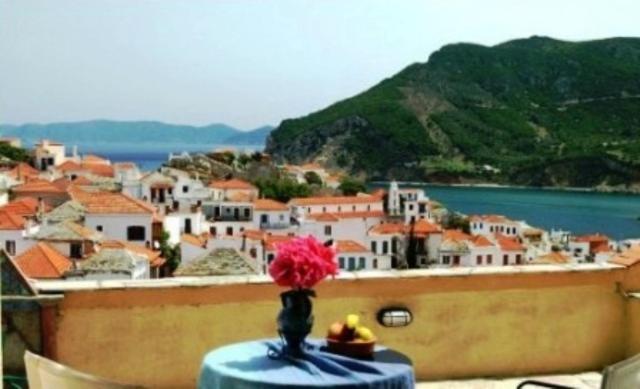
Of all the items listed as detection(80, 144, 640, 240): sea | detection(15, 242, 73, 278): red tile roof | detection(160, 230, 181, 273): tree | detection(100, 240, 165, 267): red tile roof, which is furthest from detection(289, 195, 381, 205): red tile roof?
detection(15, 242, 73, 278): red tile roof

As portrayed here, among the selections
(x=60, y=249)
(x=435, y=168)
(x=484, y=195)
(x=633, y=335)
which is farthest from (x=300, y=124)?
(x=633, y=335)

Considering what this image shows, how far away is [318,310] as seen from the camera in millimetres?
3961

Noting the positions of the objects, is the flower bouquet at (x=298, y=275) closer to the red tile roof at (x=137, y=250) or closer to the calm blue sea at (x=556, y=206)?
the red tile roof at (x=137, y=250)

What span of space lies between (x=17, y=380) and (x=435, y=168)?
122630 mm

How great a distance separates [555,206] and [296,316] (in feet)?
335

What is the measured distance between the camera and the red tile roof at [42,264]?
2438 centimetres

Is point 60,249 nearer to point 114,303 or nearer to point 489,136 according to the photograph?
point 114,303

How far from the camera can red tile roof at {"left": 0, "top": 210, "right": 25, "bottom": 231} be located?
32.9 meters

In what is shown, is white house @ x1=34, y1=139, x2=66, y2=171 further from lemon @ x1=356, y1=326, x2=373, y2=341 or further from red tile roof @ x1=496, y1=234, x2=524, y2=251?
lemon @ x1=356, y1=326, x2=373, y2=341

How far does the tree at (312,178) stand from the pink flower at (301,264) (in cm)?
7129

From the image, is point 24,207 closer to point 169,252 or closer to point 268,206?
point 169,252

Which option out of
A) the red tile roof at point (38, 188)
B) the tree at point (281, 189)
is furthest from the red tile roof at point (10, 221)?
the tree at point (281, 189)

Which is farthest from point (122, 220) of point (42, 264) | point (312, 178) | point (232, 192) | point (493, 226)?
point (312, 178)

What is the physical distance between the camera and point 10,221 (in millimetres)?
33688
